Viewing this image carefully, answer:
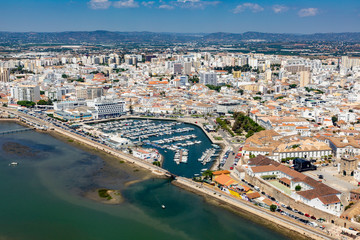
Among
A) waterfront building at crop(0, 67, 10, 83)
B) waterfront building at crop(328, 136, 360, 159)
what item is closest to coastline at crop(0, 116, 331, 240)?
waterfront building at crop(328, 136, 360, 159)

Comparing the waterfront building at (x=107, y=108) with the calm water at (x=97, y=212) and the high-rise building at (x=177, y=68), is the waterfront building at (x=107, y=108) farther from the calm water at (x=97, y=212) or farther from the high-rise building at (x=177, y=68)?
the high-rise building at (x=177, y=68)

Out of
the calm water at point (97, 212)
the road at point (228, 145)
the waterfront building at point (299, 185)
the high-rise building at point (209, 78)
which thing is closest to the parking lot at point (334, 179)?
the waterfront building at point (299, 185)

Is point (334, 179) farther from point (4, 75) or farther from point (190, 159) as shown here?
point (4, 75)

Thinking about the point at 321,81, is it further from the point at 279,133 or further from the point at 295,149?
the point at 295,149

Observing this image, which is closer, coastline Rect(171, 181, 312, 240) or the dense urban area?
coastline Rect(171, 181, 312, 240)

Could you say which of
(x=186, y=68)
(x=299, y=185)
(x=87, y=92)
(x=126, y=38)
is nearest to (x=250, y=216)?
(x=299, y=185)

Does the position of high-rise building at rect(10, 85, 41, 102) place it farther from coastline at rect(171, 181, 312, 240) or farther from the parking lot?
the parking lot

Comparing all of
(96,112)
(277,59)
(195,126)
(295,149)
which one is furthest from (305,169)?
(277,59)
